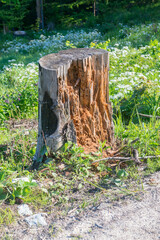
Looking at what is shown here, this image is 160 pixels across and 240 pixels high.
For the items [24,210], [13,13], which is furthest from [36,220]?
[13,13]

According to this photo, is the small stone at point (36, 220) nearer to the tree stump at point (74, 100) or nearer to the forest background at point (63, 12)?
the tree stump at point (74, 100)

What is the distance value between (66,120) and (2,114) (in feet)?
7.48

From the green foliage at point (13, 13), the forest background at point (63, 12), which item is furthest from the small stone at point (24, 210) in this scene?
the green foliage at point (13, 13)

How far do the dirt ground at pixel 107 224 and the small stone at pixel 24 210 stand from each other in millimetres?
92

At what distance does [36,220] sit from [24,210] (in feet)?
0.58

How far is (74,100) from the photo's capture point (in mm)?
2928

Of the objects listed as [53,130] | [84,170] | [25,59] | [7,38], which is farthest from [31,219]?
[7,38]

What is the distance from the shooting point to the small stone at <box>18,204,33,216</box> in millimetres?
2332

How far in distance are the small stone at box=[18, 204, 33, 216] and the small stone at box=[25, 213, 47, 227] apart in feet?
0.24

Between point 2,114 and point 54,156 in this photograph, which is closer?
point 54,156

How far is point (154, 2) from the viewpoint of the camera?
20594 mm

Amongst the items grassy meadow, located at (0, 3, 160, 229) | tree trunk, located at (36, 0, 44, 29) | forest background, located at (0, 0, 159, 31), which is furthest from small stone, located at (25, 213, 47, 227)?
tree trunk, located at (36, 0, 44, 29)

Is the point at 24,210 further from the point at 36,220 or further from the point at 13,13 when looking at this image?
the point at 13,13

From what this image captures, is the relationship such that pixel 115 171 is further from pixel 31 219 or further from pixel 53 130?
pixel 31 219
